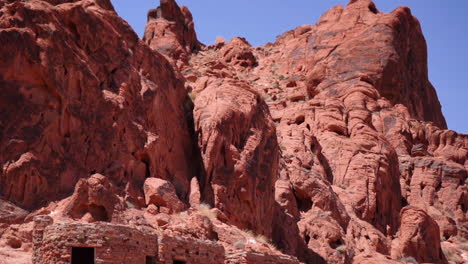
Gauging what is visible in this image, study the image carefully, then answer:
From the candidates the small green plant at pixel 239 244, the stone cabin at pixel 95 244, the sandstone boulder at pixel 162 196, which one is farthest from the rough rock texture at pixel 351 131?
the stone cabin at pixel 95 244

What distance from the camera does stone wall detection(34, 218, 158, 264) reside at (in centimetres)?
2022

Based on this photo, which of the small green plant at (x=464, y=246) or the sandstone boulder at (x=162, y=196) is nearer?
the sandstone boulder at (x=162, y=196)

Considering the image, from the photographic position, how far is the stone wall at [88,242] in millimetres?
20219

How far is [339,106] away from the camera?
1976 inches

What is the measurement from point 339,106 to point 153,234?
96.2 ft

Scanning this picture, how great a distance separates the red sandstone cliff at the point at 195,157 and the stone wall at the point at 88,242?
1486mm

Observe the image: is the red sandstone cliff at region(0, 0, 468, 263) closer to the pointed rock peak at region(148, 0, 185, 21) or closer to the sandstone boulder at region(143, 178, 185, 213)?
the sandstone boulder at region(143, 178, 185, 213)

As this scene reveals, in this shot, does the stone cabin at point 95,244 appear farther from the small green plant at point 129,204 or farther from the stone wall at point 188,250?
the small green plant at point 129,204

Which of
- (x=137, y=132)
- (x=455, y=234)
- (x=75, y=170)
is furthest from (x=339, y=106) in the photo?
(x=75, y=170)

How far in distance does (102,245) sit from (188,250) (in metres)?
3.70

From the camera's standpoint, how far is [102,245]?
806 inches

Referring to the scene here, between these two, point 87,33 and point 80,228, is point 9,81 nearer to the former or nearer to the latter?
point 87,33

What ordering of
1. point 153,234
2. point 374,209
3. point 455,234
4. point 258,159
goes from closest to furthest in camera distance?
point 153,234 < point 258,159 < point 374,209 < point 455,234

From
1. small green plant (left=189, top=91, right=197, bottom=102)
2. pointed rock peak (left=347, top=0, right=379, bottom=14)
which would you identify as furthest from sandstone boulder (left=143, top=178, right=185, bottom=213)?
pointed rock peak (left=347, top=0, right=379, bottom=14)
